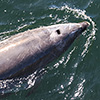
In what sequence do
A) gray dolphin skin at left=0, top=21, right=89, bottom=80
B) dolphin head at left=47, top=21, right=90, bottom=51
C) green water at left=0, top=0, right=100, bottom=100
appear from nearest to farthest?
1. gray dolphin skin at left=0, top=21, right=89, bottom=80
2. dolphin head at left=47, top=21, right=90, bottom=51
3. green water at left=0, top=0, right=100, bottom=100

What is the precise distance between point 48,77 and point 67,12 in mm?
2655

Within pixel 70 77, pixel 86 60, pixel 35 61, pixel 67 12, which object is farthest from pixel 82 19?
pixel 35 61

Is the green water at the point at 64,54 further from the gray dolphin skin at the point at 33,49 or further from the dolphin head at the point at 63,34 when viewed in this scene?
the dolphin head at the point at 63,34

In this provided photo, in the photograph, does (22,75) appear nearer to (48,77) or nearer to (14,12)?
(48,77)

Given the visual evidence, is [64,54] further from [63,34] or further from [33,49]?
[33,49]

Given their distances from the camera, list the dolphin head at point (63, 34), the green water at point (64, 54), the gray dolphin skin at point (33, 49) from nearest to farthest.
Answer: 1. the gray dolphin skin at point (33, 49)
2. the dolphin head at point (63, 34)
3. the green water at point (64, 54)

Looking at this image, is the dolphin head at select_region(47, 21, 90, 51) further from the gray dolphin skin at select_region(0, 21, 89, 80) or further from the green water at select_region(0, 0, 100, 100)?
the green water at select_region(0, 0, 100, 100)

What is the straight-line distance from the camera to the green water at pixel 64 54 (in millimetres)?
8633

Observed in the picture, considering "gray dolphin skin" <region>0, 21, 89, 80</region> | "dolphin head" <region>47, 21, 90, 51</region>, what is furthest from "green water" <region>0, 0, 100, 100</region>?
"dolphin head" <region>47, 21, 90, 51</region>

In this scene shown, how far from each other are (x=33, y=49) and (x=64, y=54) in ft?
4.70

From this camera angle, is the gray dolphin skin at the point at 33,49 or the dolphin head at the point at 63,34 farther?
the dolphin head at the point at 63,34

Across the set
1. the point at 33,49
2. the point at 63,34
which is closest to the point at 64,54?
the point at 63,34

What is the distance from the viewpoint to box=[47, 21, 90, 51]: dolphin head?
8125 millimetres

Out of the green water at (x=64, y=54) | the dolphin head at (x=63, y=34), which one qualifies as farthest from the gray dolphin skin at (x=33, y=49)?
the green water at (x=64, y=54)
